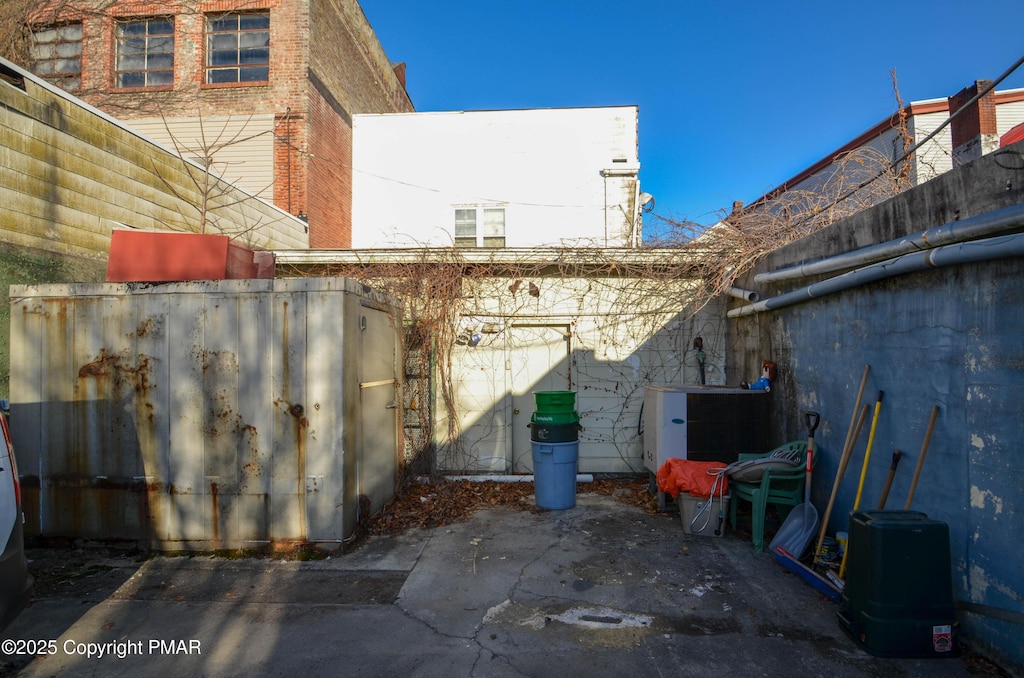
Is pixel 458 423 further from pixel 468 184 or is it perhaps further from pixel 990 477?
pixel 468 184

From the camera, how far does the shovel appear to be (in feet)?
16.8

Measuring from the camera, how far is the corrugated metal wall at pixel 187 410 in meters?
5.47

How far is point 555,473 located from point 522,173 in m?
8.86

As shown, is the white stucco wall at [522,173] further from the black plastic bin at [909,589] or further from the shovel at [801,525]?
the black plastic bin at [909,589]

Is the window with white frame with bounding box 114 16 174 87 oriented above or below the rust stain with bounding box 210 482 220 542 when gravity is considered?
above

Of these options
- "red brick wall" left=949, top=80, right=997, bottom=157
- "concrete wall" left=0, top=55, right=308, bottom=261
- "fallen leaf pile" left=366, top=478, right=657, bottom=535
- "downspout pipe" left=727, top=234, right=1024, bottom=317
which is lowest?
"fallen leaf pile" left=366, top=478, right=657, bottom=535

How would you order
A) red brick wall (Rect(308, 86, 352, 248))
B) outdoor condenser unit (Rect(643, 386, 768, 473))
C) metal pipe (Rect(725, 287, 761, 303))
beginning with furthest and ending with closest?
red brick wall (Rect(308, 86, 352, 248)), metal pipe (Rect(725, 287, 761, 303)), outdoor condenser unit (Rect(643, 386, 768, 473))

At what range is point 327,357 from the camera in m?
5.46

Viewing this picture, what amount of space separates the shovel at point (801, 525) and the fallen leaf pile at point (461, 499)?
1.84 m

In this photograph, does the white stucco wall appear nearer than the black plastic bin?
No

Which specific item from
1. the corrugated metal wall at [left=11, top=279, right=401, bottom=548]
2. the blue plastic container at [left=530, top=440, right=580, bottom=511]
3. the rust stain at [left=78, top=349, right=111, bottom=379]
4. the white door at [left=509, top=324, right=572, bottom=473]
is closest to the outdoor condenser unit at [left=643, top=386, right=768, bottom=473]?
the blue plastic container at [left=530, top=440, right=580, bottom=511]

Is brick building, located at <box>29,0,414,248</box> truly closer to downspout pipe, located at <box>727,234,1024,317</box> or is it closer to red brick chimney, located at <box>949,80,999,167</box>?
downspout pipe, located at <box>727,234,1024,317</box>

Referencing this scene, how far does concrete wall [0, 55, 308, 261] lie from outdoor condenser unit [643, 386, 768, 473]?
704cm

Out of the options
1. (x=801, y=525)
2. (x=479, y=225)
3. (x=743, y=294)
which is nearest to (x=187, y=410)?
(x=801, y=525)
